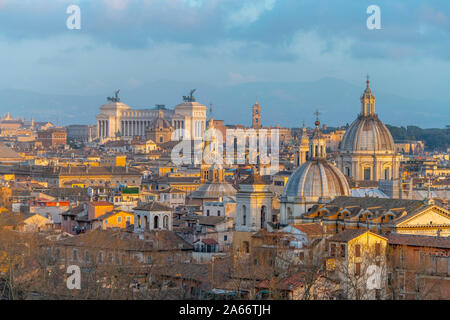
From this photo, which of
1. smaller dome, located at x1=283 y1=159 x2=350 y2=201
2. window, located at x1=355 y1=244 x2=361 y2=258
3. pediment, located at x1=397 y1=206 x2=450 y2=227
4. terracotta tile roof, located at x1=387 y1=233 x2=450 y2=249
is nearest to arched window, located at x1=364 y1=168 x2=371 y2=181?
smaller dome, located at x1=283 y1=159 x2=350 y2=201

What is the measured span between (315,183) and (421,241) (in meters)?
7.75

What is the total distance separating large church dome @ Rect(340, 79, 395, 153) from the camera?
57.7 m

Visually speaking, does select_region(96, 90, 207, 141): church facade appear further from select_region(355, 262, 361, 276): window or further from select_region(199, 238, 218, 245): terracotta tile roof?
select_region(355, 262, 361, 276): window

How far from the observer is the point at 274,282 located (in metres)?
27.2

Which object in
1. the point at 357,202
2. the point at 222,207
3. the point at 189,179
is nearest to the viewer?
the point at 357,202

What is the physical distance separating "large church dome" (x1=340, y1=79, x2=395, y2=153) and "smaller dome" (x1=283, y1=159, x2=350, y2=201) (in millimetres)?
18391

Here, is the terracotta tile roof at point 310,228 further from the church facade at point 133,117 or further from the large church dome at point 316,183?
the church facade at point 133,117

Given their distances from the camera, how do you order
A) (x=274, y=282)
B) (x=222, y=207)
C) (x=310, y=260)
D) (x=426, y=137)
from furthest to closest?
(x=426, y=137) → (x=222, y=207) → (x=310, y=260) → (x=274, y=282)

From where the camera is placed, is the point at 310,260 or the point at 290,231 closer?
the point at 310,260

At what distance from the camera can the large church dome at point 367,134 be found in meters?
57.7
